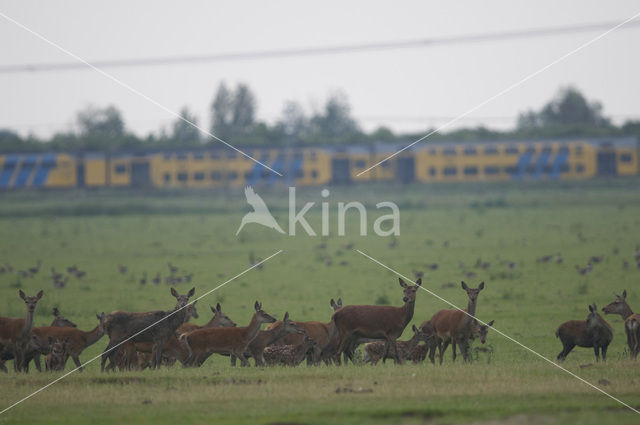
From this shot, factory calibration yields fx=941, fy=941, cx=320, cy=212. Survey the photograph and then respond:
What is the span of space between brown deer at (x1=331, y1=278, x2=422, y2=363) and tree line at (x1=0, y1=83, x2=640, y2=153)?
63216 millimetres

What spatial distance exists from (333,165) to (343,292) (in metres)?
57.9

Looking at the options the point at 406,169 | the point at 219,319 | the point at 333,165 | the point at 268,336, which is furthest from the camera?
the point at 406,169

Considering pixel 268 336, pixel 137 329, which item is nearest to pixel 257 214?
pixel 268 336

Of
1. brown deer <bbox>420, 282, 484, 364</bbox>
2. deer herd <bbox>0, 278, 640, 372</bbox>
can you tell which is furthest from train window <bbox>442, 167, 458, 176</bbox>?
brown deer <bbox>420, 282, 484, 364</bbox>

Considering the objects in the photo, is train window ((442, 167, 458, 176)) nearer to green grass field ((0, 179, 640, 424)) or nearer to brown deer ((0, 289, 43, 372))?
green grass field ((0, 179, 640, 424))

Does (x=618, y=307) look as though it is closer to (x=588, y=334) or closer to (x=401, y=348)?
(x=588, y=334)

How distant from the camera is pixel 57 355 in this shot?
15.4 m

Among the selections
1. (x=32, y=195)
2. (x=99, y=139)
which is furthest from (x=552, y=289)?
(x=99, y=139)

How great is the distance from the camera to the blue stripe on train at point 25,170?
84.2m

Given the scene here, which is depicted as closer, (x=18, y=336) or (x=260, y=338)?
(x=18, y=336)

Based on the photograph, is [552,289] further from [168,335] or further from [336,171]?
[336,171]

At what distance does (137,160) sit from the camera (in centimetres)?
8531

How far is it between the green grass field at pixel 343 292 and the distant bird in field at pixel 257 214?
116 cm

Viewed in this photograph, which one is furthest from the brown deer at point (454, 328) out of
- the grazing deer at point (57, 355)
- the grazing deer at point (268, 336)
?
the grazing deer at point (57, 355)
